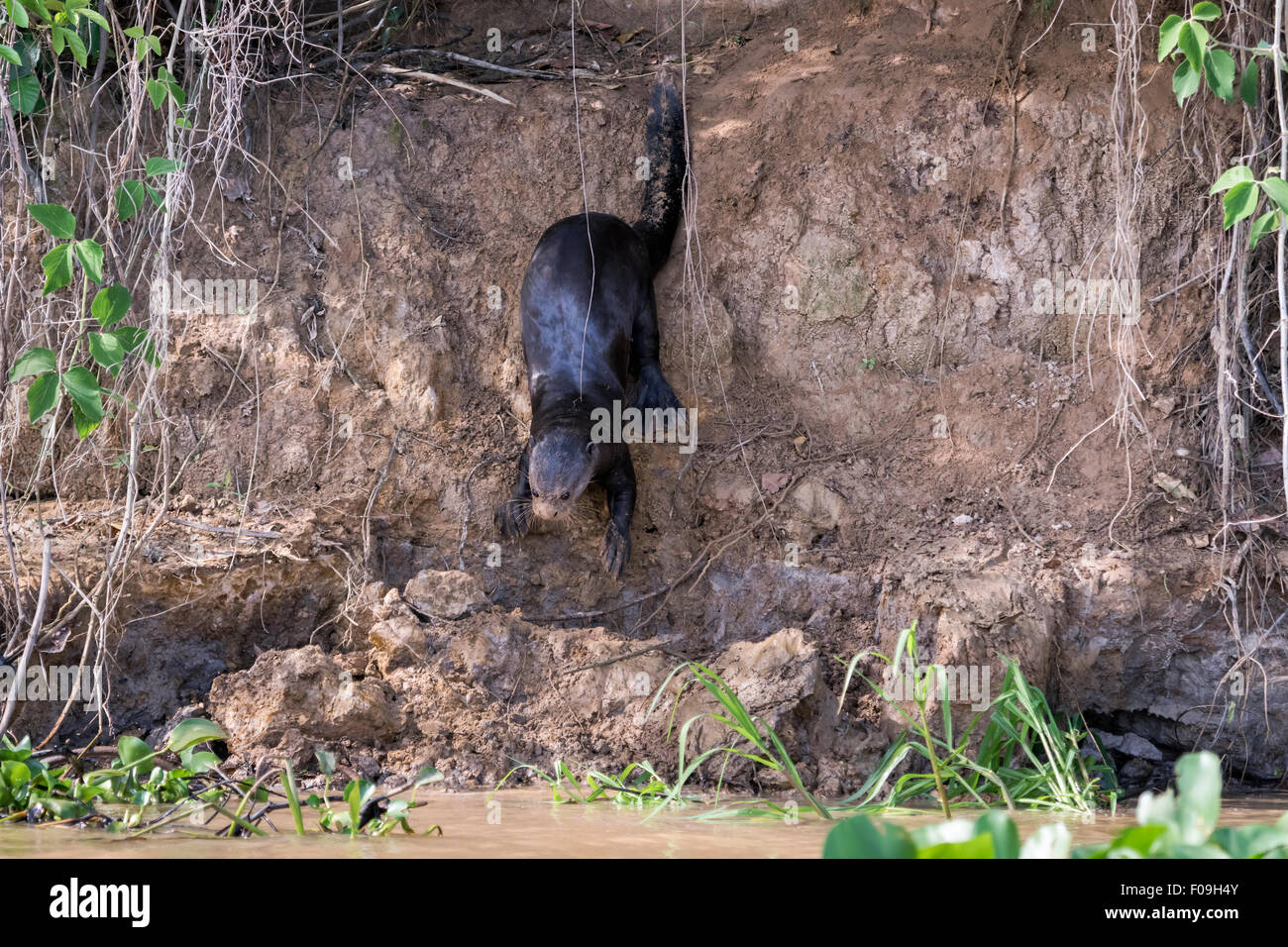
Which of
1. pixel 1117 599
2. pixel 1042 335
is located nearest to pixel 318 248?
pixel 1042 335

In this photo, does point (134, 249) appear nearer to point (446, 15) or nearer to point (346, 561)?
point (346, 561)

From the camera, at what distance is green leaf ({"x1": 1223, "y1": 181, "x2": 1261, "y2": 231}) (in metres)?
2.52

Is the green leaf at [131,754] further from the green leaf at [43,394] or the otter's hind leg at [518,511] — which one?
the otter's hind leg at [518,511]

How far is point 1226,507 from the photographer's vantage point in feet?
10.5

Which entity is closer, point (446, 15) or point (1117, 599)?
point (1117, 599)

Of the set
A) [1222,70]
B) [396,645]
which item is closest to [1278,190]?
[1222,70]

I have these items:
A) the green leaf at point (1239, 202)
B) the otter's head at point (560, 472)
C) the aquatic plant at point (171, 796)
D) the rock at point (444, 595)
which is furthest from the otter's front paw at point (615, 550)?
the green leaf at point (1239, 202)

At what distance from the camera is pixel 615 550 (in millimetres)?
3459

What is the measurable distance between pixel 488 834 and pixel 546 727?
2.45 ft

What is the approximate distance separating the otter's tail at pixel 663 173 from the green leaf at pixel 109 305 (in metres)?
1.74

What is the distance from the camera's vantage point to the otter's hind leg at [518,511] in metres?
3.46

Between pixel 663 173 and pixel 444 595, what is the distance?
5.24 feet

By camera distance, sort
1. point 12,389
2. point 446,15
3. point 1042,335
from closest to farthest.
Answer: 1. point 12,389
2. point 1042,335
3. point 446,15
